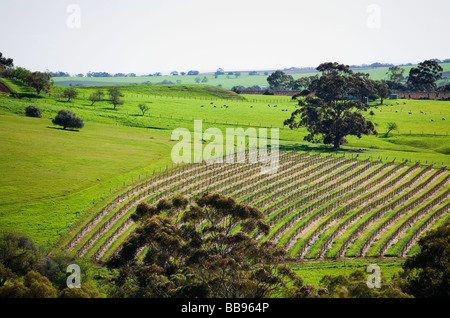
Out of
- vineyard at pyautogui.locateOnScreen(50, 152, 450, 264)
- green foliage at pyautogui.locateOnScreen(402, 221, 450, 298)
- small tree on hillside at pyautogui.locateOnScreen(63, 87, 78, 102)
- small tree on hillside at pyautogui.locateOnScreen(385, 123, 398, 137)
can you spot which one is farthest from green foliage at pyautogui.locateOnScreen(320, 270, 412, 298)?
small tree on hillside at pyautogui.locateOnScreen(63, 87, 78, 102)

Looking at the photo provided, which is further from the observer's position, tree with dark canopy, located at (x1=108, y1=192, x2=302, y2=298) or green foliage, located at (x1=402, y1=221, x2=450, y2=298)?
tree with dark canopy, located at (x1=108, y1=192, x2=302, y2=298)

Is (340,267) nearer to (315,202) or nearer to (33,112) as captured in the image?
(315,202)

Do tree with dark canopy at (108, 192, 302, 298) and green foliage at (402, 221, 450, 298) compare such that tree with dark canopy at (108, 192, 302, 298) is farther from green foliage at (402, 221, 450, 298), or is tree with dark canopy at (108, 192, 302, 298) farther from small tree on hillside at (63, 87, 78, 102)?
small tree on hillside at (63, 87, 78, 102)

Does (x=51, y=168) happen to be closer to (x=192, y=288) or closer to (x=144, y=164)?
(x=144, y=164)

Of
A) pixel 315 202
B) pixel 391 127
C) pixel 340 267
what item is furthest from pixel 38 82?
pixel 340 267

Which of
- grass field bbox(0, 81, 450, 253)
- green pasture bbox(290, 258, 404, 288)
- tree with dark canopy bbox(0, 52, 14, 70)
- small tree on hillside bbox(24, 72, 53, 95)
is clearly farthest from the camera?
tree with dark canopy bbox(0, 52, 14, 70)

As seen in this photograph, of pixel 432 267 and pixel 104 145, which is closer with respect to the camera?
pixel 432 267
